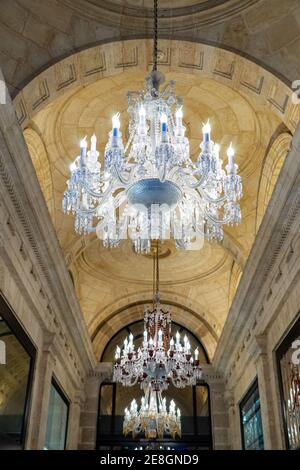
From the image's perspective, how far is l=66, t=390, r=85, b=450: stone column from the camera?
11845 millimetres

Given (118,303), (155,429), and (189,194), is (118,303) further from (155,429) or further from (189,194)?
(189,194)

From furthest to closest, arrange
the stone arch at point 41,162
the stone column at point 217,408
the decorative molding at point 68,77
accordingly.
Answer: the stone column at point 217,408 → the stone arch at point 41,162 → the decorative molding at point 68,77

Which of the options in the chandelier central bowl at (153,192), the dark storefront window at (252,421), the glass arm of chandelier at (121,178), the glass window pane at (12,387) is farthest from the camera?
the dark storefront window at (252,421)

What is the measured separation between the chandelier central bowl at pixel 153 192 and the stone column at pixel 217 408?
9856mm

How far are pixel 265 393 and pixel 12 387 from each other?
423cm

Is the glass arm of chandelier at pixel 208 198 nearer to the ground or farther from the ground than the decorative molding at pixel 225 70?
nearer to the ground

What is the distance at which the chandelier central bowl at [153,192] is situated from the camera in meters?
5.14

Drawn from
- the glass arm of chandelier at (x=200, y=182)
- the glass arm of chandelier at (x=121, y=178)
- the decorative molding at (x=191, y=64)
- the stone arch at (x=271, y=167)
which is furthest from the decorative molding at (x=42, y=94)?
the stone arch at (x=271, y=167)

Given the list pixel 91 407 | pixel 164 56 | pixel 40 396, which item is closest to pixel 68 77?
pixel 164 56

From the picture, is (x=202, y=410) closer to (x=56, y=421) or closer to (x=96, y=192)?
(x=56, y=421)

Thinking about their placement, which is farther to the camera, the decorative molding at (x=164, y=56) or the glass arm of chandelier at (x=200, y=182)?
the decorative molding at (x=164, y=56)

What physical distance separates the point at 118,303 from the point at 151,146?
10.1 m

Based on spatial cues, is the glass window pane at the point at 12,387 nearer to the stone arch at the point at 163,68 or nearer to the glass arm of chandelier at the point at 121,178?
the glass arm of chandelier at the point at 121,178

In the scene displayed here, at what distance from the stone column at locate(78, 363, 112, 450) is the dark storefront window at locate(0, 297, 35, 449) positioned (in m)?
6.12
